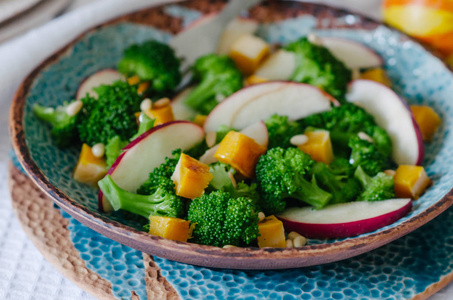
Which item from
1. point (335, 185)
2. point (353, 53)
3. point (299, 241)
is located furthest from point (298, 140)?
point (353, 53)

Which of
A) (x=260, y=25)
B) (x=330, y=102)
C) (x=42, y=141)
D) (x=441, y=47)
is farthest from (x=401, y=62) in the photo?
(x=42, y=141)

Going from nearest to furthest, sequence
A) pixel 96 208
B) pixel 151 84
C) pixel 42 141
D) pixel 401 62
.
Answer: pixel 96 208 < pixel 42 141 < pixel 151 84 < pixel 401 62

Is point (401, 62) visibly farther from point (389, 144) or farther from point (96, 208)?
point (96, 208)

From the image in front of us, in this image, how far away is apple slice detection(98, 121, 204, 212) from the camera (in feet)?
6.77

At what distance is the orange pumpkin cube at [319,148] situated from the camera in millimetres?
2266

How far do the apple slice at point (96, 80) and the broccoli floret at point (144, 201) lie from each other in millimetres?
865

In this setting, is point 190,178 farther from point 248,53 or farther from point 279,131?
point 248,53

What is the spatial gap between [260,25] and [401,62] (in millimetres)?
1006

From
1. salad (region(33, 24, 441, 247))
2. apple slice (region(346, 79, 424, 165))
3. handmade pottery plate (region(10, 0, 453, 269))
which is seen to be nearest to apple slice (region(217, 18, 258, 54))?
handmade pottery plate (region(10, 0, 453, 269))

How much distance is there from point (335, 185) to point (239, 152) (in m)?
0.49

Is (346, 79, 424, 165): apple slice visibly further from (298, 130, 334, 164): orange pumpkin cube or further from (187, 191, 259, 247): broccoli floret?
(187, 191, 259, 247): broccoli floret

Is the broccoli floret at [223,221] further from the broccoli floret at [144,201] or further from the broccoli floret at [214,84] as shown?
the broccoli floret at [214,84]

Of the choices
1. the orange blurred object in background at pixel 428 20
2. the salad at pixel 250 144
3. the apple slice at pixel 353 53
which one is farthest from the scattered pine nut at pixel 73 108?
the orange blurred object in background at pixel 428 20

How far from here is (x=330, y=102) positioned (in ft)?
8.39
